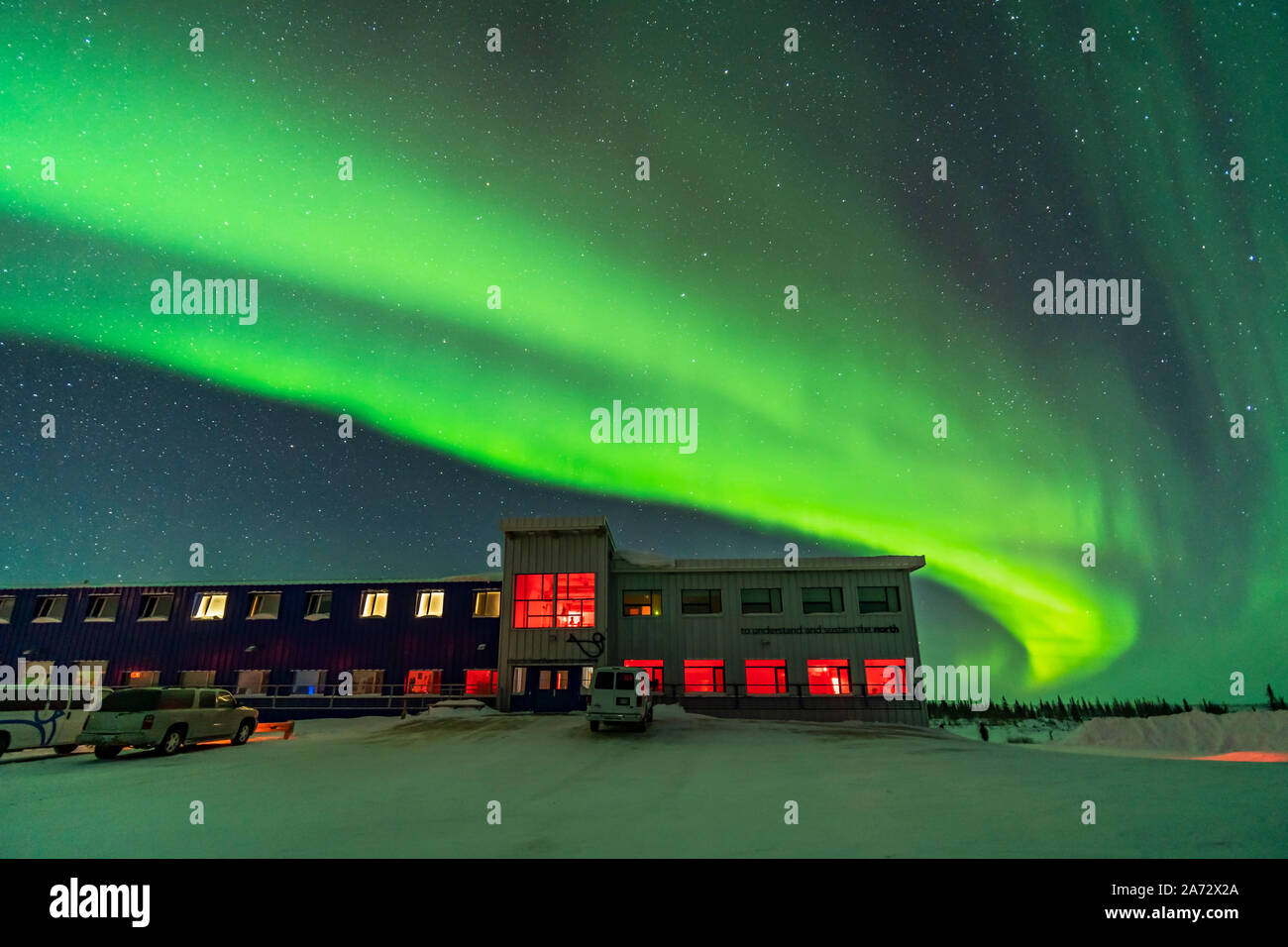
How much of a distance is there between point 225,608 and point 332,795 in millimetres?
33767

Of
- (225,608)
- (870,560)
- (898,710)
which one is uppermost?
(870,560)

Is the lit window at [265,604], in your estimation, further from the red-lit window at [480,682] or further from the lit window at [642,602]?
the lit window at [642,602]

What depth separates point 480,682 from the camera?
119 ft

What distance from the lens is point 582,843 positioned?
27.9 feet

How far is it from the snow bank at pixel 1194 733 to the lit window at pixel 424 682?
31090 mm

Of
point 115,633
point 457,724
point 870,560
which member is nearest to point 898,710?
point 870,560

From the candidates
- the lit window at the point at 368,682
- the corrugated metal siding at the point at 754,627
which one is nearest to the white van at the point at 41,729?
the lit window at the point at 368,682

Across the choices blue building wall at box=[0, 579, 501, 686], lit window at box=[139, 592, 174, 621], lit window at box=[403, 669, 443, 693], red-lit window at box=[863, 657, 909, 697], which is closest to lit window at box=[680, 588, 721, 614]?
red-lit window at box=[863, 657, 909, 697]

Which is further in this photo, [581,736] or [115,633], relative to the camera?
[115,633]

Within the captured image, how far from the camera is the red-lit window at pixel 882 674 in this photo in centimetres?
3385

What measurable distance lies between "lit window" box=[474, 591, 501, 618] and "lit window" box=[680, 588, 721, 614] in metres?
10.8

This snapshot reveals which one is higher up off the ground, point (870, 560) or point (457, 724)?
point (870, 560)

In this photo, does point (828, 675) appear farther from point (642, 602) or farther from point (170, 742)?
point (170, 742)
